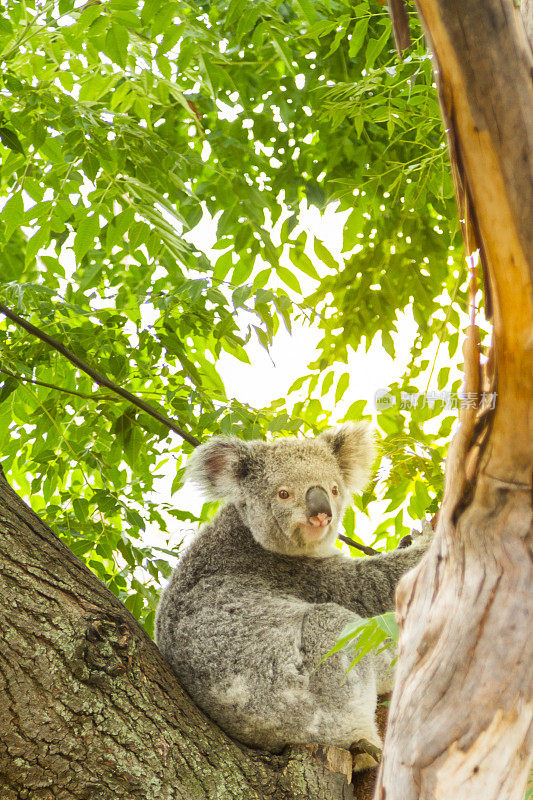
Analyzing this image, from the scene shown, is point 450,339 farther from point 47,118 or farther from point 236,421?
point 47,118

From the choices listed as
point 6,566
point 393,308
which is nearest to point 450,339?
point 393,308

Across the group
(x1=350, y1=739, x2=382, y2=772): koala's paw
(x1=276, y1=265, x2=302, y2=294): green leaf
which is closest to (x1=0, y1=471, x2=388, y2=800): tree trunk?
(x1=350, y1=739, x2=382, y2=772): koala's paw

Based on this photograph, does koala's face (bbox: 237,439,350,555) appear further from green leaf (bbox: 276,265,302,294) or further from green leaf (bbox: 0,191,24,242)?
green leaf (bbox: 0,191,24,242)

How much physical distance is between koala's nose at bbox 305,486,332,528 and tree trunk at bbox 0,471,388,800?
0.77m

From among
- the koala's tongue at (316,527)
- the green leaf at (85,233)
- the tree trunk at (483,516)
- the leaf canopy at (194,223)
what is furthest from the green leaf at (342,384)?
the tree trunk at (483,516)

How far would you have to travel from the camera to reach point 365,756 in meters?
2.26

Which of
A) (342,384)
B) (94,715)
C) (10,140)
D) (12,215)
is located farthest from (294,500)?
(10,140)

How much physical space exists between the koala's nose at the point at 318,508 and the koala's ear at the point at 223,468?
1.13ft

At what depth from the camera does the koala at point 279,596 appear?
2.30 meters

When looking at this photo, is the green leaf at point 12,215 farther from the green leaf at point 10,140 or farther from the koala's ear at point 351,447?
the koala's ear at point 351,447

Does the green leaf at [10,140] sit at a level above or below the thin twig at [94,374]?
above

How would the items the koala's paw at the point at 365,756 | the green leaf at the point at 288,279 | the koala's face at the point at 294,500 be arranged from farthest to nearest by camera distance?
1. the green leaf at the point at 288,279
2. the koala's face at the point at 294,500
3. the koala's paw at the point at 365,756

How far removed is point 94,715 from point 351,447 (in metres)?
1.60

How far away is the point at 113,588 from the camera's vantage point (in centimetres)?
296
